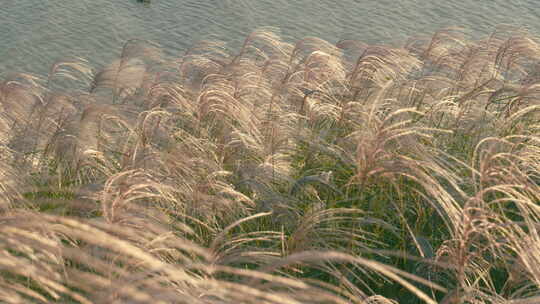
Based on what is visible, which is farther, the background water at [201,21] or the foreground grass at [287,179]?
the background water at [201,21]

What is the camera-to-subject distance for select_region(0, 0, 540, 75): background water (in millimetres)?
8938

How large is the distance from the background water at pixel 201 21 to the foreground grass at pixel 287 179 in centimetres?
410

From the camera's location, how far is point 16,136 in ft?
13.6

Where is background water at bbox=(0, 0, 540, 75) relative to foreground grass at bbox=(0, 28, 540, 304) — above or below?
below

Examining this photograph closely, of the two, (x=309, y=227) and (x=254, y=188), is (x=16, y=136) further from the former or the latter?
(x=309, y=227)

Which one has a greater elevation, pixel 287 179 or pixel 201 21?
pixel 287 179

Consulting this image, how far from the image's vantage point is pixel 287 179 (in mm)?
3189

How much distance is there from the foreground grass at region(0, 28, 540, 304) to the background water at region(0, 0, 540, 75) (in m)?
4.10

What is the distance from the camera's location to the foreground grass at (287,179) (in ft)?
7.39

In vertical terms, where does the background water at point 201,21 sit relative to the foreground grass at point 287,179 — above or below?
below

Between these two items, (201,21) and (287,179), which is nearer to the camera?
(287,179)

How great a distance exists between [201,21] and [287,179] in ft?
23.4

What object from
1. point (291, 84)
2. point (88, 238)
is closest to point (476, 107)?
point (291, 84)

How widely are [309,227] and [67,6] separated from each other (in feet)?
28.9
